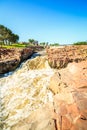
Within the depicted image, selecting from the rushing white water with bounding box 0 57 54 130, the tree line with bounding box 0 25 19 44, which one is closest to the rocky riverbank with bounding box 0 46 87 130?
the rushing white water with bounding box 0 57 54 130

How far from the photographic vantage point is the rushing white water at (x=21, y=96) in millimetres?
12573

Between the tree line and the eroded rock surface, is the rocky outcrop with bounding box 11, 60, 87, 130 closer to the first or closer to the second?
the eroded rock surface

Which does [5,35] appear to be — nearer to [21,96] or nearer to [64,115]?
[21,96]

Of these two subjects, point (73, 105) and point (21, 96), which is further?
point (21, 96)

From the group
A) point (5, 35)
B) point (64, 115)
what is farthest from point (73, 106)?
point (5, 35)

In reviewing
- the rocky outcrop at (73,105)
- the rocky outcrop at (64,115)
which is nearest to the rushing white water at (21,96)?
the rocky outcrop at (64,115)

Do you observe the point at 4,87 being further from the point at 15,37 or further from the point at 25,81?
the point at 15,37

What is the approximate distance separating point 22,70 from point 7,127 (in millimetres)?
13337

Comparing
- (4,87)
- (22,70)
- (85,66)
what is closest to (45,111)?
(85,66)

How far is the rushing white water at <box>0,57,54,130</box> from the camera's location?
12573 millimetres

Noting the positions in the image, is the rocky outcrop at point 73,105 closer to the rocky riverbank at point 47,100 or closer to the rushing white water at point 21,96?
the rocky riverbank at point 47,100

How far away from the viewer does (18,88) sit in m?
17.4

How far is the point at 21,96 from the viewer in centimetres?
1554

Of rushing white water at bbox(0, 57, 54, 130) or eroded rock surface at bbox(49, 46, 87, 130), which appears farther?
rushing white water at bbox(0, 57, 54, 130)
